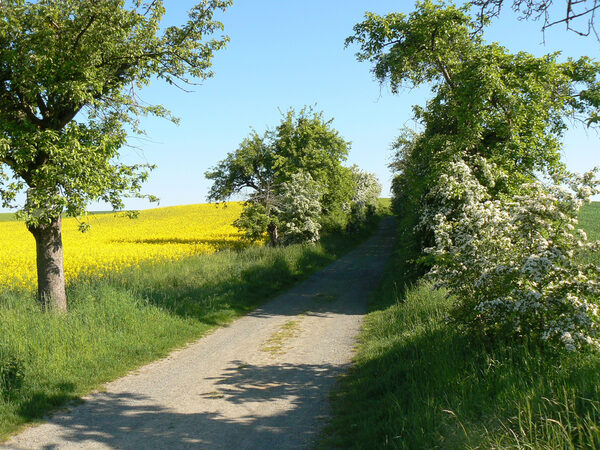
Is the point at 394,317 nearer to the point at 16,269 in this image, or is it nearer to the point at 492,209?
the point at 492,209

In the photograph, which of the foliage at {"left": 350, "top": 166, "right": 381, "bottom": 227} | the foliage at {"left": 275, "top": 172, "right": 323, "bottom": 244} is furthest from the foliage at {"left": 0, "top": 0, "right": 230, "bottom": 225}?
the foliage at {"left": 350, "top": 166, "right": 381, "bottom": 227}

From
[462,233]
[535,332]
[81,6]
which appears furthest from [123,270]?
[535,332]

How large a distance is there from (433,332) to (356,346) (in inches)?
96.6

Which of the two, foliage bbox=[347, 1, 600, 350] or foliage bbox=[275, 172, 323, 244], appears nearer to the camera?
foliage bbox=[347, 1, 600, 350]

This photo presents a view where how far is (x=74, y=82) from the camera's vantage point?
1088cm

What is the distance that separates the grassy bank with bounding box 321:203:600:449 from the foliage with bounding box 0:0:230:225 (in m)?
8.40

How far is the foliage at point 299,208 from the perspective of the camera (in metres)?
29.6

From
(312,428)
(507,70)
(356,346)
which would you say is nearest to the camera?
(312,428)

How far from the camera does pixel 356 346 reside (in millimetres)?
10609

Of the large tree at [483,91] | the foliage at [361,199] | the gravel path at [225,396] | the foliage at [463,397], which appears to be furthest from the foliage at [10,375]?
the foliage at [361,199]

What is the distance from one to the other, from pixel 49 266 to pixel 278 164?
64.7 feet

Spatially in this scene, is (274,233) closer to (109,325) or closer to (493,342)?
(109,325)

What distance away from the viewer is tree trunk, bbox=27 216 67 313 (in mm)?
12023

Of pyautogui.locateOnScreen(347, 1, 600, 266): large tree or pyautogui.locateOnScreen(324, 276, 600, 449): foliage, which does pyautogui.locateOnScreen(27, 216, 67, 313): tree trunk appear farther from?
pyautogui.locateOnScreen(347, 1, 600, 266): large tree
